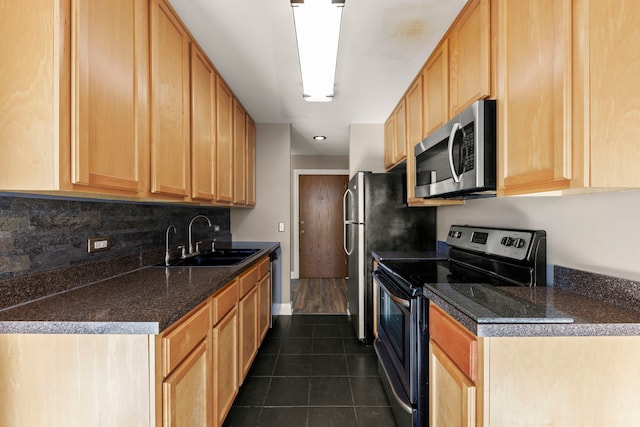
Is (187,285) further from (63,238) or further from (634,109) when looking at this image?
(634,109)

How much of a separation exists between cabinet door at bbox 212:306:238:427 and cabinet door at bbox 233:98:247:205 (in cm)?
124

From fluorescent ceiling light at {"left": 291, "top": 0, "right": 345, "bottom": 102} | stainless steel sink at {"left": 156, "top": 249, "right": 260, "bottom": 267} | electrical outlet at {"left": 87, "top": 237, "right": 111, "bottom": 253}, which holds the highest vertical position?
fluorescent ceiling light at {"left": 291, "top": 0, "right": 345, "bottom": 102}

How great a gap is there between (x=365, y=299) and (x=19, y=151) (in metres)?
2.49

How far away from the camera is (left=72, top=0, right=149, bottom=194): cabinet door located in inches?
38.4

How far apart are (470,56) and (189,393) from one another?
1.99 meters

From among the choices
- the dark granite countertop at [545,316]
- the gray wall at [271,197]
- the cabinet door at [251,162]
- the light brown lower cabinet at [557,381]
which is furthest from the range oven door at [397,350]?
the cabinet door at [251,162]

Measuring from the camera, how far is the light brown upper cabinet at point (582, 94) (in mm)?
847

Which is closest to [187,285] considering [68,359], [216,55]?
[68,359]

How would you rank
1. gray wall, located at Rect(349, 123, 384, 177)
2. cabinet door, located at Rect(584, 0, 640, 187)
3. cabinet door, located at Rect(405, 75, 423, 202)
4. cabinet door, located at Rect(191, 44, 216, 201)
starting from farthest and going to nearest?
gray wall, located at Rect(349, 123, 384, 177), cabinet door, located at Rect(405, 75, 423, 202), cabinet door, located at Rect(191, 44, 216, 201), cabinet door, located at Rect(584, 0, 640, 187)

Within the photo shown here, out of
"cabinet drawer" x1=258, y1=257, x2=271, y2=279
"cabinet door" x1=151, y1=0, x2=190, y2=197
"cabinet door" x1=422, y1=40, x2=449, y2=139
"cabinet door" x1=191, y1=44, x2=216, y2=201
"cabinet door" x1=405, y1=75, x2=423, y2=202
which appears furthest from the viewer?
"cabinet drawer" x1=258, y1=257, x2=271, y2=279

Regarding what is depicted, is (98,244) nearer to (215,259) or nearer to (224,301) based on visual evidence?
(224,301)

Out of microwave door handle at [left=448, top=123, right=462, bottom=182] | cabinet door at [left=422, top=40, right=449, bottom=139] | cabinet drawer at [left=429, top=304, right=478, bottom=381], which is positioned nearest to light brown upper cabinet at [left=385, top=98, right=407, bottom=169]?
cabinet door at [left=422, top=40, right=449, bottom=139]

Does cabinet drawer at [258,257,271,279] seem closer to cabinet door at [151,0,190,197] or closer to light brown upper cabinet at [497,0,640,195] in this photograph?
cabinet door at [151,0,190,197]

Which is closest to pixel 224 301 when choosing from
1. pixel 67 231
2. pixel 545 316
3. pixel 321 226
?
pixel 67 231
